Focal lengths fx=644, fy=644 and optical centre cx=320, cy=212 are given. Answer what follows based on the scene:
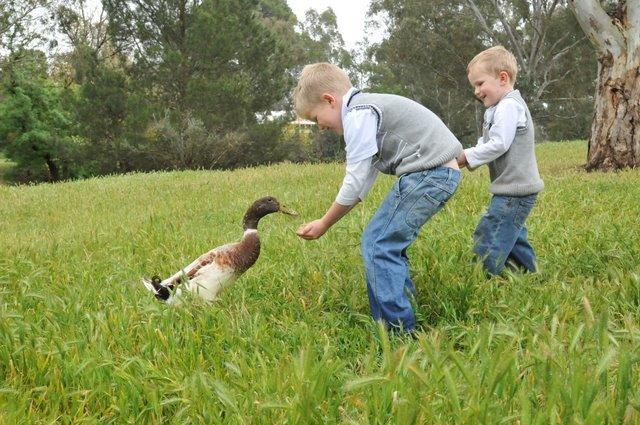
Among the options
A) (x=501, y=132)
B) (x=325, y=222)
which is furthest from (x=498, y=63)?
(x=325, y=222)

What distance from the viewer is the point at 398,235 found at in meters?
3.42

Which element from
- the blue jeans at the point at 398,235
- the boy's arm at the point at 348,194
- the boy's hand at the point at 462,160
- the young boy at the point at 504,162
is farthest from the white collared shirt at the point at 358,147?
the young boy at the point at 504,162

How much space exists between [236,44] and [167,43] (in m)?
2.94

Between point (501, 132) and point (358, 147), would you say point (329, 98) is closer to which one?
point (358, 147)

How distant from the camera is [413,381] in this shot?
1910 mm

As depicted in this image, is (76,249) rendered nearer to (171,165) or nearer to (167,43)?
(171,165)

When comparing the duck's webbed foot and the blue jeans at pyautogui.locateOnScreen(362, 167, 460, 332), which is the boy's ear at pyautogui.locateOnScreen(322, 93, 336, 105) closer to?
the blue jeans at pyautogui.locateOnScreen(362, 167, 460, 332)

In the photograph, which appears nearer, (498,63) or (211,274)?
(211,274)

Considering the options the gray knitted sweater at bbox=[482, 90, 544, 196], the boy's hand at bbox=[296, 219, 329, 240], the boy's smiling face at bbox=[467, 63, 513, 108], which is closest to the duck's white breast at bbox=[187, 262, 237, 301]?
the boy's hand at bbox=[296, 219, 329, 240]

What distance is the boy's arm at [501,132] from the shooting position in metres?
3.94

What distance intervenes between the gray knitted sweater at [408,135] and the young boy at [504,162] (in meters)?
0.59

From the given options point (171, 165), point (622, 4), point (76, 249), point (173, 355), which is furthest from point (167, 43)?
point (173, 355)

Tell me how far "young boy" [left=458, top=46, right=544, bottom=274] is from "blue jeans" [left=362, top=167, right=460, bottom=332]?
729 mm

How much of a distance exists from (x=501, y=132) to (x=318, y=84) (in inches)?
50.3
